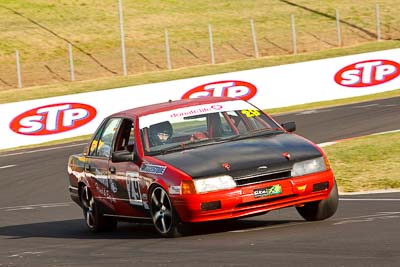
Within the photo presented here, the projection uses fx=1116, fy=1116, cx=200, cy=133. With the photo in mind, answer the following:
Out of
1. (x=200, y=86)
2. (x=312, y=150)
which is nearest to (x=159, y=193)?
(x=312, y=150)

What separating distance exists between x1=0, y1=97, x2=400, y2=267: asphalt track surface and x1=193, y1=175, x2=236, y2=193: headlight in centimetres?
46

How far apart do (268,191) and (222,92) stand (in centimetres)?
2252

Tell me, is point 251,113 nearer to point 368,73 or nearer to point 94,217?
point 94,217

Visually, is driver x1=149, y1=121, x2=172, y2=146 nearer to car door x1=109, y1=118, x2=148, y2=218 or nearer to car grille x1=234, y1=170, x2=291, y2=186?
car door x1=109, y1=118, x2=148, y2=218

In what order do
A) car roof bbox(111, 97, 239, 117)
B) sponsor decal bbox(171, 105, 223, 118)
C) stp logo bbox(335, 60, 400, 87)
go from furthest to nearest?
stp logo bbox(335, 60, 400, 87), car roof bbox(111, 97, 239, 117), sponsor decal bbox(171, 105, 223, 118)

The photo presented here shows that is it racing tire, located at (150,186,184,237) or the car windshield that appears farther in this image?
the car windshield

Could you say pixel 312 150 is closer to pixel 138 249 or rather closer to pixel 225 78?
pixel 138 249

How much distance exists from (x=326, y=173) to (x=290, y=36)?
39.7 meters

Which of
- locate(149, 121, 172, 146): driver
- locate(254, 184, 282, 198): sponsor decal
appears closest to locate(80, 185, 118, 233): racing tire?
locate(149, 121, 172, 146): driver

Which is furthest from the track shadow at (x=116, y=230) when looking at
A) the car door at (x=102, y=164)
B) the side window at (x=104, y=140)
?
the side window at (x=104, y=140)

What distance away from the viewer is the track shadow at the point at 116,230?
36.8 feet

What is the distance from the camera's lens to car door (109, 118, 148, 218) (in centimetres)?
1114

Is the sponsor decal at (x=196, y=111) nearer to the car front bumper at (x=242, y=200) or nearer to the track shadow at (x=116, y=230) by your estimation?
the track shadow at (x=116, y=230)

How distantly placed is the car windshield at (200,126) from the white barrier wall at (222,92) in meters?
18.8
